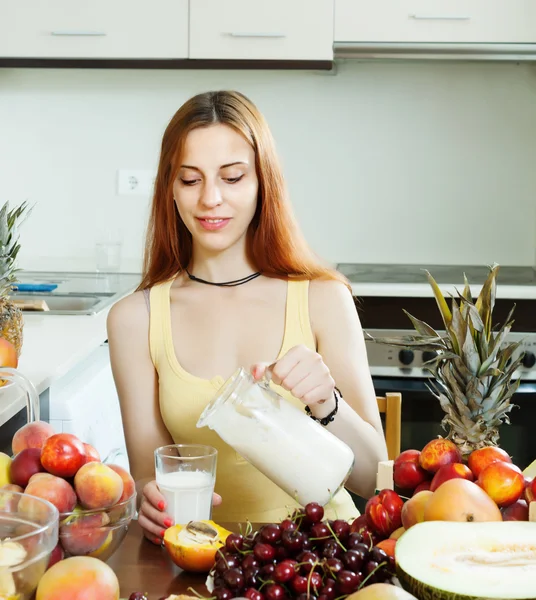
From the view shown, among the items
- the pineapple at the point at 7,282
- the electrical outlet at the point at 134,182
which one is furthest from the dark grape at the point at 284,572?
the electrical outlet at the point at 134,182

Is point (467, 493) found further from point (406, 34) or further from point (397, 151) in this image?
point (397, 151)

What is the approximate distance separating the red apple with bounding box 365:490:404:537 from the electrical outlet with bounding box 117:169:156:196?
238 centimetres

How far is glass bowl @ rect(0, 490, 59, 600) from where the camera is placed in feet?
2.35

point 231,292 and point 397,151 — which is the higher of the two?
point 397,151

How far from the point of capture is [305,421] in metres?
1.04

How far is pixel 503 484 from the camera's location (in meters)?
0.88

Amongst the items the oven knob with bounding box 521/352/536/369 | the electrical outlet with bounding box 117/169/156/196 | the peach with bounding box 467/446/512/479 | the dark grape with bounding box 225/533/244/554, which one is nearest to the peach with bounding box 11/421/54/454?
the dark grape with bounding box 225/533/244/554

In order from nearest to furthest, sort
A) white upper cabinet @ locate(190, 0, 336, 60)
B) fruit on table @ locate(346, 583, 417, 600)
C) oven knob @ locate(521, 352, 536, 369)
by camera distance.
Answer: fruit on table @ locate(346, 583, 417, 600), oven knob @ locate(521, 352, 536, 369), white upper cabinet @ locate(190, 0, 336, 60)

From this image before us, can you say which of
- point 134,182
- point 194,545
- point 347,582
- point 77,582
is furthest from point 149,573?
point 134,182

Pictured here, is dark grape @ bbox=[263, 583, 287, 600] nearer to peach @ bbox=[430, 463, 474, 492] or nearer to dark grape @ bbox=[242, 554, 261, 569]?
dark grape @ bbox=[242, 554, 261, 569]

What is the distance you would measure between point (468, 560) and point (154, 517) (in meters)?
0.40

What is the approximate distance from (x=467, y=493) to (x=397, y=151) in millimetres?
2404

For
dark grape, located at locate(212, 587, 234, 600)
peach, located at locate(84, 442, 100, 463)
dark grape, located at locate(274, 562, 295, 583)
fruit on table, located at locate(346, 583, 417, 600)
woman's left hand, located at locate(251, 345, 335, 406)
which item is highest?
woman's left hand, located at locate(251, 345, 335, 406)

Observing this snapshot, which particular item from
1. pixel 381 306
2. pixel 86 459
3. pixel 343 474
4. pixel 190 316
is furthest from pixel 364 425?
pixel 381 306
